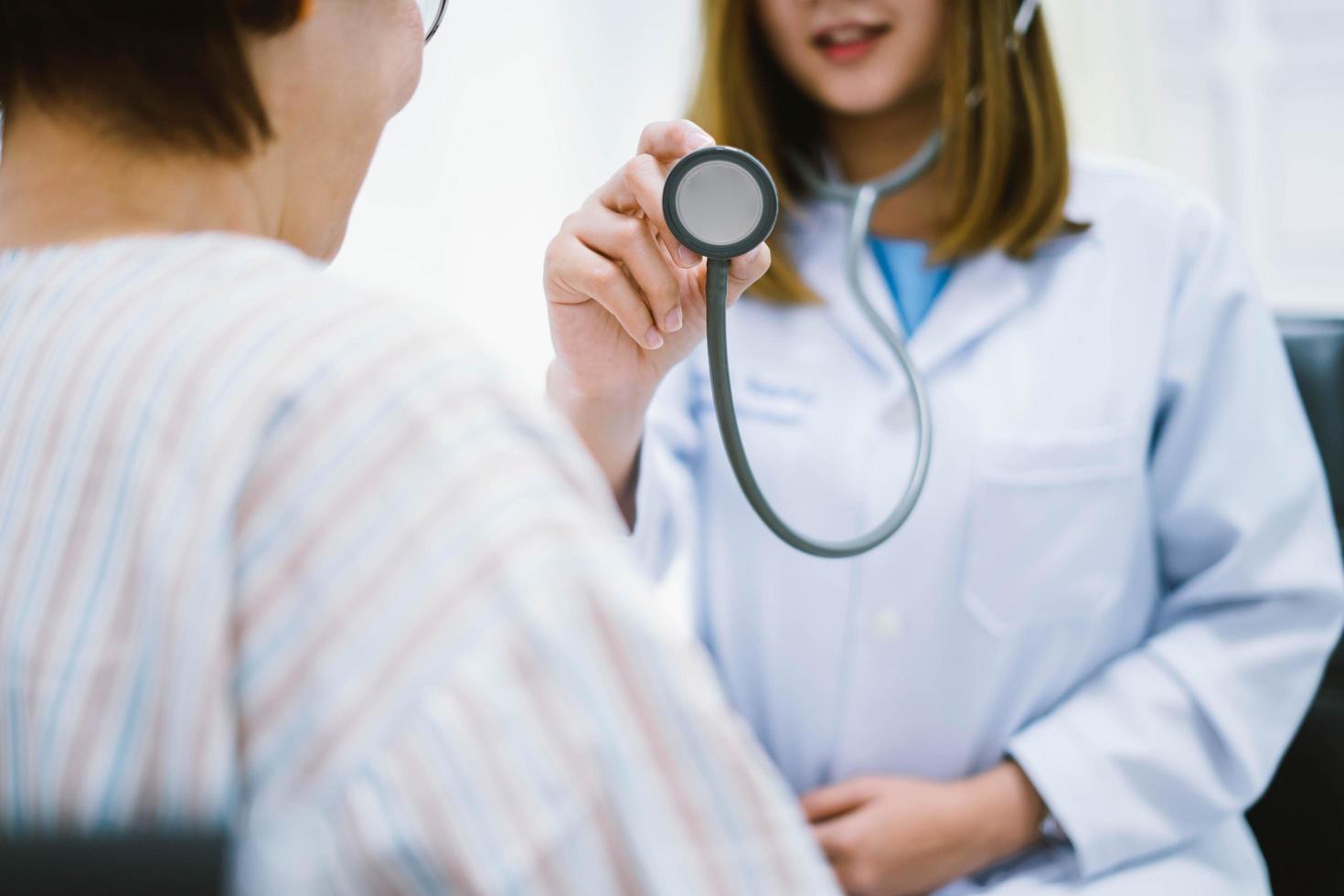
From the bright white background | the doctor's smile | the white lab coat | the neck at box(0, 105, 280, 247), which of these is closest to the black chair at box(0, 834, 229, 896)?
the doctor's smile

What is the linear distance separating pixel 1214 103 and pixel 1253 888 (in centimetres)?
167

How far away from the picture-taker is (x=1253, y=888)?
2.88ft

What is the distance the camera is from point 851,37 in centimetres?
99

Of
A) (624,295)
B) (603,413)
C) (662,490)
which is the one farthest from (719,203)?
(662,490)

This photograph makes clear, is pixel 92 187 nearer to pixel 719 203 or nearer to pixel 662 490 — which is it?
pixel 719 203

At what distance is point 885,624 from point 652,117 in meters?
1.55

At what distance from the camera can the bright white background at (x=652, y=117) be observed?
182 cm

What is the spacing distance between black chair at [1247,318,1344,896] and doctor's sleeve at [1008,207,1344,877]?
91 mm

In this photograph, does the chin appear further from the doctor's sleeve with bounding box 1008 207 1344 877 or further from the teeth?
the doctor's sleeve with bounding box 1008 207 1344 877

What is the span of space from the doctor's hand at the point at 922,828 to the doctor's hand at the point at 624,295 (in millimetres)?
337

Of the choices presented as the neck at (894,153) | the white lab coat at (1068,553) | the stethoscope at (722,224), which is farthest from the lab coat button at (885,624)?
the neck at (894,153)

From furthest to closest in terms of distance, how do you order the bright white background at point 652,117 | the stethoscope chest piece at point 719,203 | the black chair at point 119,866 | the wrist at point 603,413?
the bright white background at point 652,117 → the wrist at point 603,413 → the stethoscope chest piece at point 719,203 → the black chair at point 119,866

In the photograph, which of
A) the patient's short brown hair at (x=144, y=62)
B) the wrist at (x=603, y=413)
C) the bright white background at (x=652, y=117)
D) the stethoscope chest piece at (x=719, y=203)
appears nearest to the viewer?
the patient's short brown hair at (x=144, y=62)

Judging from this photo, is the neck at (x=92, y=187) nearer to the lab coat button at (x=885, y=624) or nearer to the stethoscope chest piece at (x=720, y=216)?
the stethoscope chest piece at (x=720, y=216)
